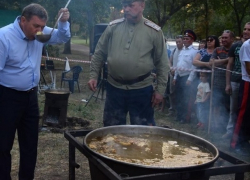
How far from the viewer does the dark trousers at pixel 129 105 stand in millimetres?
4125

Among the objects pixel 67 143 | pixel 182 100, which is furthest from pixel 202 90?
Answer: pixel 67 143

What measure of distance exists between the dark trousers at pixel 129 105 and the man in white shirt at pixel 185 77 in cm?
360

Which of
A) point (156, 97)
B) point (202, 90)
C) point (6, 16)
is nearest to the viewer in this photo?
point (156, 97)

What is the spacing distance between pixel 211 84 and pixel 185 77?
37.7 inches

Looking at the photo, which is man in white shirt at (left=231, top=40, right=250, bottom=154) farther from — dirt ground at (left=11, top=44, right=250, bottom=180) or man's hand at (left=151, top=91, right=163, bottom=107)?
man's hand at (left=151, top=91, right=163, bottom=107)

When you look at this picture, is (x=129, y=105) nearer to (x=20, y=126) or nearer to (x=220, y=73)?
(x=20, y=126)

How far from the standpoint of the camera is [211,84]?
23.0ft

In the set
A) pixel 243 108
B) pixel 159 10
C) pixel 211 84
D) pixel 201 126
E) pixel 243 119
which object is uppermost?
pixel 159 10

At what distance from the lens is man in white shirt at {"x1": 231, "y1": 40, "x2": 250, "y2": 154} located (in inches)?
203

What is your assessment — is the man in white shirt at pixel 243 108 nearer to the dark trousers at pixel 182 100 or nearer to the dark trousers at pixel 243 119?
the dark trousers at pixel 243 119

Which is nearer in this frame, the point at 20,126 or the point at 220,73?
the point at 20,126

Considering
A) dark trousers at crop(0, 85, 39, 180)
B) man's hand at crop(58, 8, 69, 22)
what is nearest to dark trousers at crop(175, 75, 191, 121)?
man's hand at crop(58, 8, 69, 22)

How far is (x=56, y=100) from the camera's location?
7027 mm

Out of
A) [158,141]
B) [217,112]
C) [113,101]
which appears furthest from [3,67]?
[217,112]
